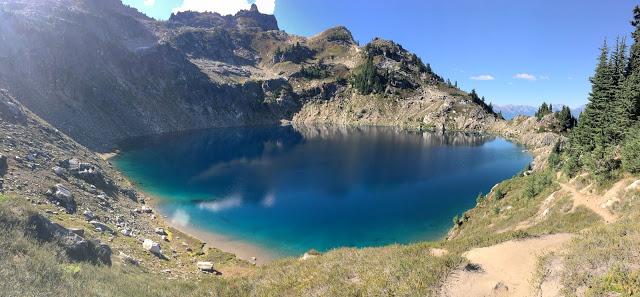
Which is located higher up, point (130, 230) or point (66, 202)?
point (66, 202)

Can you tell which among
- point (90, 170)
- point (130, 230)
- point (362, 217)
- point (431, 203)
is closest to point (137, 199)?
point (90, 170)

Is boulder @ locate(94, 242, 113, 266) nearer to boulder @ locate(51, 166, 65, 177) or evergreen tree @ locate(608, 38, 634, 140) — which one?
boulder @ locate(51, 166, 65, 177)

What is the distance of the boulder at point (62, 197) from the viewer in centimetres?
3941

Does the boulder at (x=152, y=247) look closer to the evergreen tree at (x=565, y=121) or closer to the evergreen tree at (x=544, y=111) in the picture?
the evergreen tree at (x=565, y=121)

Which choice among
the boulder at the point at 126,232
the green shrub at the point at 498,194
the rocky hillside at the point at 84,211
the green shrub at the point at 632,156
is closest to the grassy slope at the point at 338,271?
the rocky hillside at the point at 84,211

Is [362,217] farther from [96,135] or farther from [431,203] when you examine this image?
[96,135]

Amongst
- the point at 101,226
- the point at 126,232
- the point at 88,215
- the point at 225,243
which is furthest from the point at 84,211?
the point at 225,243

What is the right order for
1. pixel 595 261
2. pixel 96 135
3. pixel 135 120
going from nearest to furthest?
pixel 595 261, pixel 96 135, pixel 135 120

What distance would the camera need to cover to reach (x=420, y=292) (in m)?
16.1

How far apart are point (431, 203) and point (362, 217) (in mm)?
14156

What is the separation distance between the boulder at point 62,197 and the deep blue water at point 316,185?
1713cm

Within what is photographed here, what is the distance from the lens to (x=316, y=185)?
79500 mm

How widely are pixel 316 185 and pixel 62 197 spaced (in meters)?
47.5

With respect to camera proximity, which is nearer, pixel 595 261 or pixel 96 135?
pixel 595 261
